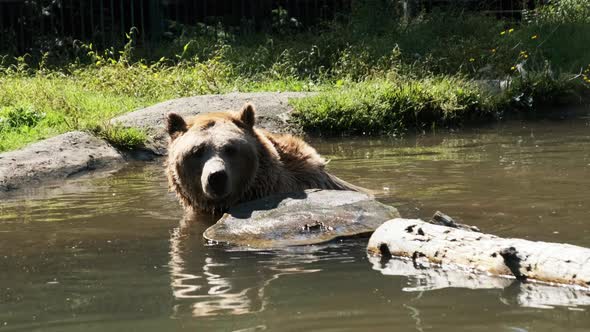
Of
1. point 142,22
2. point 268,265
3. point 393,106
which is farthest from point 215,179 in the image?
point 142,22

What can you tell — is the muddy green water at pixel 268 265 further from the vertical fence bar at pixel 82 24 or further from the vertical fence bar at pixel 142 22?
the vertical fence bar at pixel 82 24

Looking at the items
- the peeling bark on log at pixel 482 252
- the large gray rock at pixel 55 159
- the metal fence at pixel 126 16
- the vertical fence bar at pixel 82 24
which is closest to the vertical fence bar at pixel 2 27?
the metal fence at pixel 126 16

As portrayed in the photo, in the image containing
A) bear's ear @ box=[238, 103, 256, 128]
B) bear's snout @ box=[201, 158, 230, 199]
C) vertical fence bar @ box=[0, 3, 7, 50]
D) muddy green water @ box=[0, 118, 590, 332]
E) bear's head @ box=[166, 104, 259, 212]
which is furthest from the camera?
vertical fence bar @ box=[0, 3, 7, 50]

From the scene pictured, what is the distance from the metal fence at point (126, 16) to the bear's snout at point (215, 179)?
1194 centimetres

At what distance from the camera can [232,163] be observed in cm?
709

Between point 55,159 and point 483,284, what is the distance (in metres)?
6.25

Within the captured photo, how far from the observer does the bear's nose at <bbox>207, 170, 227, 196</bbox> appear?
6.89 meters

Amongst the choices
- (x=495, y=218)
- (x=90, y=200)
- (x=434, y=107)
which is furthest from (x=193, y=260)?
(x=434, y=107)

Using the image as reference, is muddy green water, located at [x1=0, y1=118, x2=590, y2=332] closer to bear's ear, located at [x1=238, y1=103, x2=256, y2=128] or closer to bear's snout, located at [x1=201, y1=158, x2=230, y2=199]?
bear's snout, located at [x1=201, y1=158, x2=230, y2=199]

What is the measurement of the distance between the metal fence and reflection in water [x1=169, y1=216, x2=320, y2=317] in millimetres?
12925

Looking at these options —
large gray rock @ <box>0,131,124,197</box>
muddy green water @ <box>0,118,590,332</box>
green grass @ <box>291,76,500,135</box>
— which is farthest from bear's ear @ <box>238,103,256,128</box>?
green grass @ <box>291,76,500,135</box>

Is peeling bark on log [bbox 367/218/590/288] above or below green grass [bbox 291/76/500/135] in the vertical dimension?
below

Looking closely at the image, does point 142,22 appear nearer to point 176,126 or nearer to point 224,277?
point 176,126

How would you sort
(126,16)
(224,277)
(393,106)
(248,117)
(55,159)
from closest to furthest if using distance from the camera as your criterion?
(224,277) < (248,117) < (55,159) < (393,106) < (126,16)
